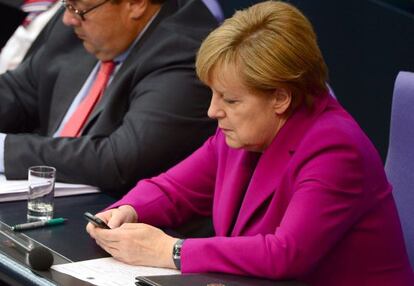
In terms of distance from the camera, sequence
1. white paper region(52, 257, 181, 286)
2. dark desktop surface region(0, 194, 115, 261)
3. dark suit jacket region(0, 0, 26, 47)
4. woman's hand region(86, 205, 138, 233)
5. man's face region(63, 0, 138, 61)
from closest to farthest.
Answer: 1. white paper region(52, 257, 181, 286)
2. dark desktop surface region(0, 194, 115, 261)
3. woman's hand region(86, 205, 138, 233)
4. man's face region(63, 0, 138, 61)
5. dark suit jacket region(0, 0, 26, 47)

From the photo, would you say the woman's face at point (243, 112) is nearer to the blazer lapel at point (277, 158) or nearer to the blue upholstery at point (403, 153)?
the blazer lapel at point (277, 158)

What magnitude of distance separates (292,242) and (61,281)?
0.51m

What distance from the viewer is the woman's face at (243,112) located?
7.26 feet

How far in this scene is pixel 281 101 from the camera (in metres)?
2.23

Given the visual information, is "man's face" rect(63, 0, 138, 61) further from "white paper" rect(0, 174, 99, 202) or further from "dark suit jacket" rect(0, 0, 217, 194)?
"white paper" rect(0, 174, 99, 202)

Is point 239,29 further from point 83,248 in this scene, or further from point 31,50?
point 31,50

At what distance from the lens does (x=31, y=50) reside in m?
3.85

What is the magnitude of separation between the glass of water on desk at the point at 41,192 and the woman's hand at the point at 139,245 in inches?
12.3

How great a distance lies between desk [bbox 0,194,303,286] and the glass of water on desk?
39mm

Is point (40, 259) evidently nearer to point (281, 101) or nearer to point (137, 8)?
point (281, 101)

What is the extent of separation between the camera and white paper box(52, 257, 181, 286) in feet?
6.70

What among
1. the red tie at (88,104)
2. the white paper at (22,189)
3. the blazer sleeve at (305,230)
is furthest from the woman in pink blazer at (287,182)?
the red tie at (88,104)

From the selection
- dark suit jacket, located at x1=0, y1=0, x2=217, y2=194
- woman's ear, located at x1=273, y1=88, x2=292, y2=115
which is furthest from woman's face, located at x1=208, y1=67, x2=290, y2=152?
dark suit jacket, located at x1=0, y1=0, x2=217, y2=194

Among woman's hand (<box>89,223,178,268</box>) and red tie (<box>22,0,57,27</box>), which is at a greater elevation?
woman's hand (<box>89,223,178,268</box>)
